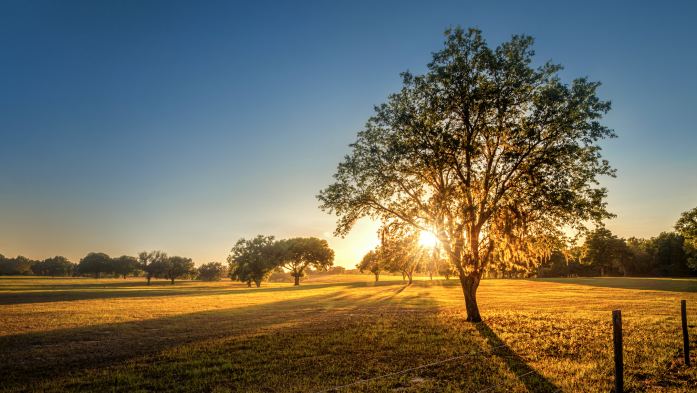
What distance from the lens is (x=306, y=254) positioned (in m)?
87.6

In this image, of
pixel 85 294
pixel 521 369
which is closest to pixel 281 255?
pixel 85 294

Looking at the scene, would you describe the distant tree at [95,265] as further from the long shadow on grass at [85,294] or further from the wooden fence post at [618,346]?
the wooden fence post at [618,346]

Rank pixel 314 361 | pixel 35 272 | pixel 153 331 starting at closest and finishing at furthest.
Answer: pixel 314 361, pixel 153 331, pixel 35 272

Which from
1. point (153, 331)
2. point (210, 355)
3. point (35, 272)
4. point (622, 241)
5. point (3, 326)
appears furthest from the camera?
point (35, 272)

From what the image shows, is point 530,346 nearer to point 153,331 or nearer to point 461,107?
point 461,107

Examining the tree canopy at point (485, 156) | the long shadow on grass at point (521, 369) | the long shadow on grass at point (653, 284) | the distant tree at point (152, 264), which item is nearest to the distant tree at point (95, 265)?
the distant tree at point (152, 264)

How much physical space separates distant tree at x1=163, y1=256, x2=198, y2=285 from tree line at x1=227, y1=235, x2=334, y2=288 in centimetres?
3018

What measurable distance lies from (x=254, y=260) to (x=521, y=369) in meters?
79.5

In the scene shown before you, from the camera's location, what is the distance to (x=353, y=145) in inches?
877

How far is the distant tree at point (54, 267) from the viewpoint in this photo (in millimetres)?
165250

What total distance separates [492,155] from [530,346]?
1115cm

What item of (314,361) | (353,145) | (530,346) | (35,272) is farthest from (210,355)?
(35,272)

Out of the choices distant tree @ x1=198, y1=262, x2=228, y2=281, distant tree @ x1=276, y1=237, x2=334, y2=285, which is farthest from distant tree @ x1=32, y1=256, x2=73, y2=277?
distant tree @ x1=276, y1=237, x2=334, y2=285

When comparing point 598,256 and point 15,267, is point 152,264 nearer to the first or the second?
point 15,267
